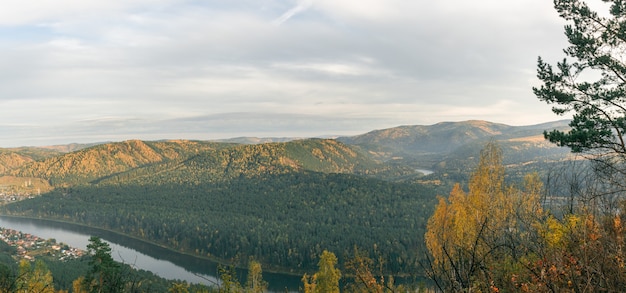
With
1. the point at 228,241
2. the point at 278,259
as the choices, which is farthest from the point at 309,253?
the point at 228,241

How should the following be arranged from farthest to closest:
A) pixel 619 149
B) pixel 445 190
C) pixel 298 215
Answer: pixel 445 190, pixel 298 215, pixel 619 149

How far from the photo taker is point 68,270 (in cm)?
8888

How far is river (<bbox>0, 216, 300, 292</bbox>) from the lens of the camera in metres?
97.8

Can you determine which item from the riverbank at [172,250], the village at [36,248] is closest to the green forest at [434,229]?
the riverbank at [172,250]

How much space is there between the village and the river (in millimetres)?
10095

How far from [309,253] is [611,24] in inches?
4056

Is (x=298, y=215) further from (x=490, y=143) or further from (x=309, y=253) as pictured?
(x=490, y=143)

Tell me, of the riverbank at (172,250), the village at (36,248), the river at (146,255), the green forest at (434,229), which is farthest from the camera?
the village at (36,248)

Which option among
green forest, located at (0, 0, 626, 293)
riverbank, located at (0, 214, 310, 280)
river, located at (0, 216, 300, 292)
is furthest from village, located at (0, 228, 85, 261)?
riverbank, located at (0, 214, 310, 280)

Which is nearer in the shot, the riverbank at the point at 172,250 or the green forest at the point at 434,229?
the green forest at the point at 434,229

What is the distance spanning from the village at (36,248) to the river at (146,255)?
33.1ft

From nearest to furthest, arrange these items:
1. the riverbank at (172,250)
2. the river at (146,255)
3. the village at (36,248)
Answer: the river at (146,255), the riverbank at (172,250), the village at (36,248)

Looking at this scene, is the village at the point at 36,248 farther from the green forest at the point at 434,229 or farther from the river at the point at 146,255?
the river at the point at 146,255

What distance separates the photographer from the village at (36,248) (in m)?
109
